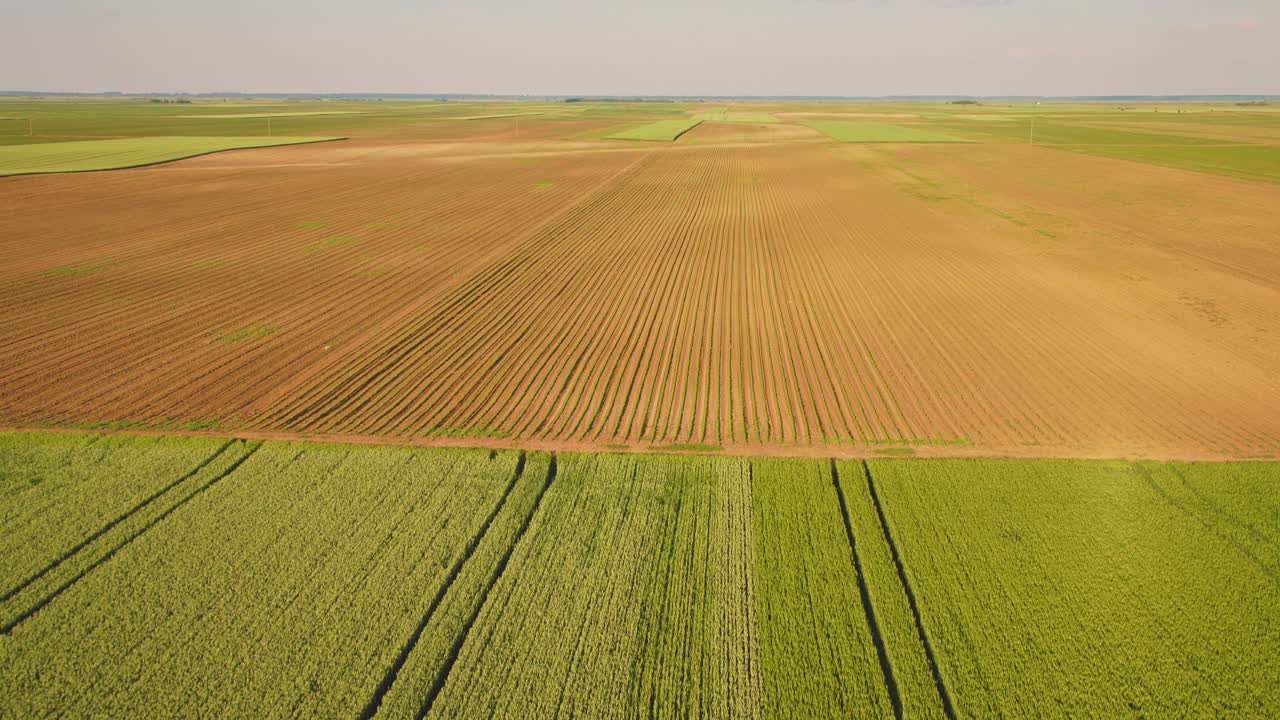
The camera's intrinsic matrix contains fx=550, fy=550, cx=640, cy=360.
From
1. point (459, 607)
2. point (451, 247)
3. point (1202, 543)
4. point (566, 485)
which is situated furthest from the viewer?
point (451, 247)

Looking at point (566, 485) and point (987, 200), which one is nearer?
point (566, 485)

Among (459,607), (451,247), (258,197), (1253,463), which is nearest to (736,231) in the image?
(451,247)

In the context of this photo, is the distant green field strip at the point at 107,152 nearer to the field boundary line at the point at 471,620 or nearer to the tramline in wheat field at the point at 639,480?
the tramline in wheat field at the point at 639,480

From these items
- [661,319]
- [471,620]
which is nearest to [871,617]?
[471,620]

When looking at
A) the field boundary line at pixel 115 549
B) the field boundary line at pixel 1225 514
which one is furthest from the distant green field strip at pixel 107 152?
the field boundary line at pixel 1225 514

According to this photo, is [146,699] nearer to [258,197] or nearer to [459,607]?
[459,607]

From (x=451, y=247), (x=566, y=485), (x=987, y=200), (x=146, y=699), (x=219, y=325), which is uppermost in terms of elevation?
A: (x=987, y=200)
